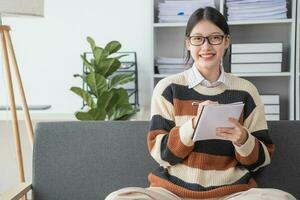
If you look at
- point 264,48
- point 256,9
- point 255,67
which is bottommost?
point 255,67

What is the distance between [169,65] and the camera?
2719 millimetres

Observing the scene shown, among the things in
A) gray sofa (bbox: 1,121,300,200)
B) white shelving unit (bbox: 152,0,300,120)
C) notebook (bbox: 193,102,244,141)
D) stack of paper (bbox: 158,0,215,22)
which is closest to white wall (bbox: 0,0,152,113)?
white shelving unit (bbox: 152,0,300,120)

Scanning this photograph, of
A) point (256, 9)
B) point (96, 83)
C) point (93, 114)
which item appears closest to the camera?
point (93, 114)

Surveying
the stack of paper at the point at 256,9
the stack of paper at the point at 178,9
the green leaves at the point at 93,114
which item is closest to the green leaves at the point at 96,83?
the green leaves at the point at 93,114

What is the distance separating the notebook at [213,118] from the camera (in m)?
1.30

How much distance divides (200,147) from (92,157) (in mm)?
479

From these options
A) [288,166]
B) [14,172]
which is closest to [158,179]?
[288,166]

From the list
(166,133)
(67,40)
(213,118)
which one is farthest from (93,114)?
(67,40)

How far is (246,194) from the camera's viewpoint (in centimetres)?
138

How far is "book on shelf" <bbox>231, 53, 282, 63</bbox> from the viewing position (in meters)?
2.62

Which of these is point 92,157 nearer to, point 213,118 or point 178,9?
point 213,118

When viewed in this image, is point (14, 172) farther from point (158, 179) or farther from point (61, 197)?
point (158, 179)

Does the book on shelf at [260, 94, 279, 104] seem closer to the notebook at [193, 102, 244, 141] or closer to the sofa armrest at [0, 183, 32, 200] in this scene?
the notebook at [193, 102, 244, 141]

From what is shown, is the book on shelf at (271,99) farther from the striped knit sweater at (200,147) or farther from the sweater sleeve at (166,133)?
the sweater sleeve at (166,133)
